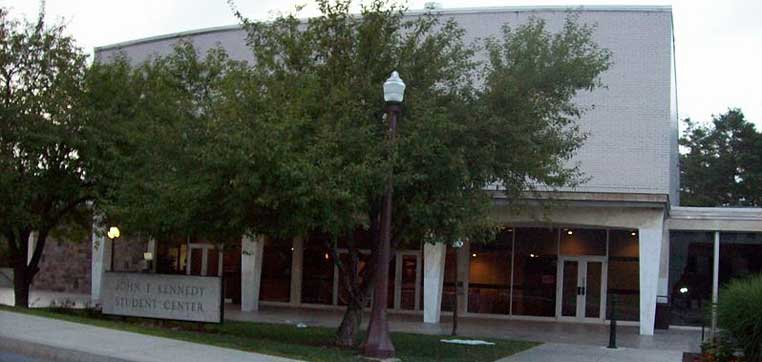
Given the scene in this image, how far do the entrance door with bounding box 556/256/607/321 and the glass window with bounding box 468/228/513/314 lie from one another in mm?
1691

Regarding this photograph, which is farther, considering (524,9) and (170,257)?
(170,257)

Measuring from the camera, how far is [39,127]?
18797 mm

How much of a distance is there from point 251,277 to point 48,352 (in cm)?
1461

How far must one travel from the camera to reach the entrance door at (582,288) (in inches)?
1069

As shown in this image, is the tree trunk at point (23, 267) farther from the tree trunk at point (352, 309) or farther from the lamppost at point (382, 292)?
the lamppost at point (382, 292)

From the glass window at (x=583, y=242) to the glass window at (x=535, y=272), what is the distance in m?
0.32

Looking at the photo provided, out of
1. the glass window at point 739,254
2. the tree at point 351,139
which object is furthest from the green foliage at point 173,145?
the glass window at point 739,254

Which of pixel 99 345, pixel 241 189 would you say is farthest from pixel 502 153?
pixel 99 345

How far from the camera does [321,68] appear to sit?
15.5 m

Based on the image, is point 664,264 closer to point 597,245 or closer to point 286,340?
point 597,245

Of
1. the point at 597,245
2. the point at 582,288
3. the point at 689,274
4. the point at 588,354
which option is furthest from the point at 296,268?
the point at 588,354

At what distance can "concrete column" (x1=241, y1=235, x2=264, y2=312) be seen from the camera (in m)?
26.8

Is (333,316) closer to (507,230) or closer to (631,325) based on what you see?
(507,230)

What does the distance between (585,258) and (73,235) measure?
15.6 meters
